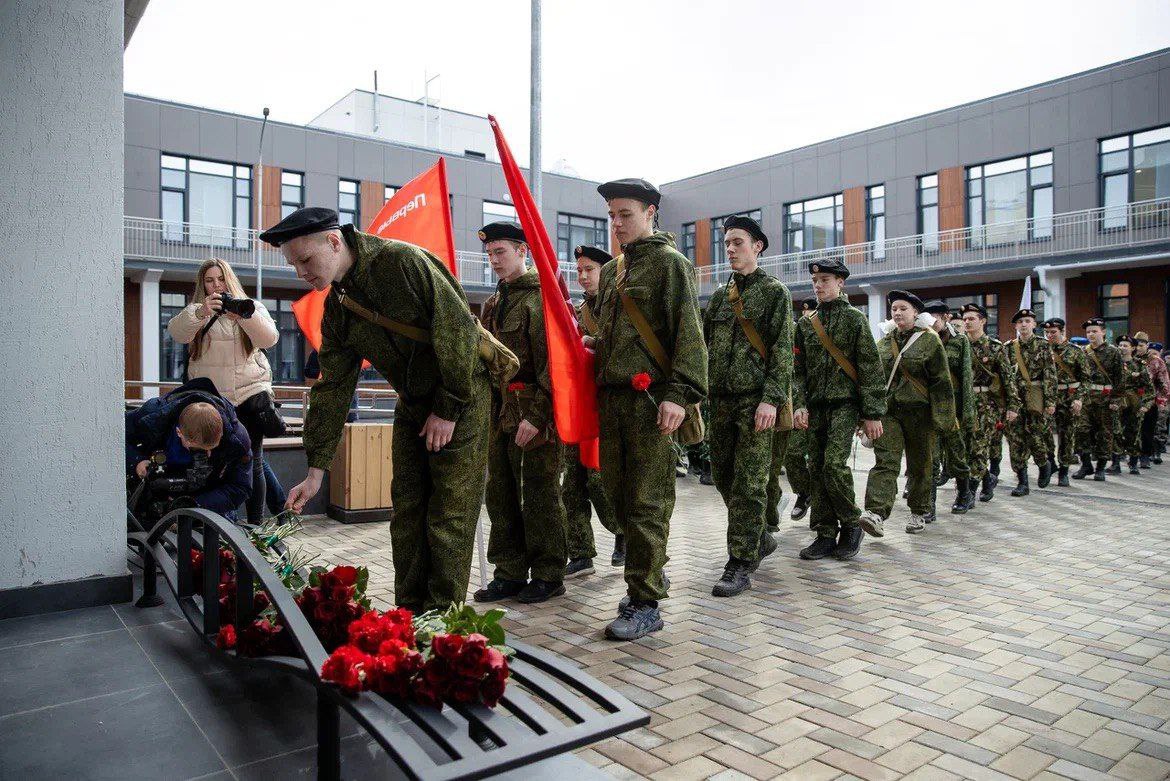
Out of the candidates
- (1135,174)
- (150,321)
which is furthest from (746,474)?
(150,321)

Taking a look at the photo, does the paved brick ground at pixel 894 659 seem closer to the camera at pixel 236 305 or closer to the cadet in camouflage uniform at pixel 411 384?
the cadet in camouflage uniform at pixel 411 384

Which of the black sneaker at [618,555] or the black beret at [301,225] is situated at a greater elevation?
the black beret at [301,225]

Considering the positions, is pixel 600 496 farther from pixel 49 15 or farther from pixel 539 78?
pixel 539 78

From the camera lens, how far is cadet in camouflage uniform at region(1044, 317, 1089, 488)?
11.3m

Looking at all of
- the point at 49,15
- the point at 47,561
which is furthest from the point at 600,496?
the point at 49,15

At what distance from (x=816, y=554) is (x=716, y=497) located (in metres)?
3.36

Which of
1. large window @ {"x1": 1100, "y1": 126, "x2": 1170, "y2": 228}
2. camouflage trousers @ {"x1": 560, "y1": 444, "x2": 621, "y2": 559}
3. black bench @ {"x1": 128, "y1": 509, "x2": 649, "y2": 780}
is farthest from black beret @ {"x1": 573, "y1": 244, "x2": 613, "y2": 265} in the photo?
large window @ {"x1": 1100, "y1": 126, "x2": 1170, "y2": 228}

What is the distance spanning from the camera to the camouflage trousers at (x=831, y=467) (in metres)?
6.09

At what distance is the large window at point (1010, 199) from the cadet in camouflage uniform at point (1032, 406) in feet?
50.6

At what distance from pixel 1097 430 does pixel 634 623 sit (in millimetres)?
10503

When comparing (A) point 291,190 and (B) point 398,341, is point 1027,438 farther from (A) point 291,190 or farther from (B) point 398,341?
(A) point 291,190

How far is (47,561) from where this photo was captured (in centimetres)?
424

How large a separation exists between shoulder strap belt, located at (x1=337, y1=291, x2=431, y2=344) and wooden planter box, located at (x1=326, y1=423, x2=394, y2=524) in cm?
417

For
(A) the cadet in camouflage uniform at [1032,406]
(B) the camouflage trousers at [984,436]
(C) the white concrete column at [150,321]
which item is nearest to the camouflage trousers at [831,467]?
(B) the camouflage trousers at [984,436]
